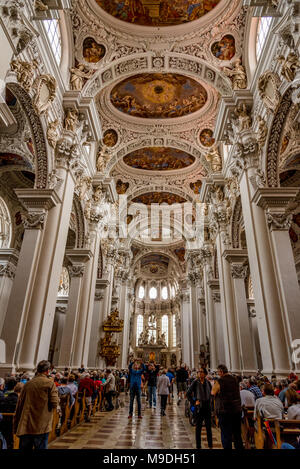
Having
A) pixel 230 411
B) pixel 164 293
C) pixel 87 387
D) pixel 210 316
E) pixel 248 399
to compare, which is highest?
pixel 164 293

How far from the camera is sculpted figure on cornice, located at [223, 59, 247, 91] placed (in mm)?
11292

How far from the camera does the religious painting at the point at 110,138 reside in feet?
56.9

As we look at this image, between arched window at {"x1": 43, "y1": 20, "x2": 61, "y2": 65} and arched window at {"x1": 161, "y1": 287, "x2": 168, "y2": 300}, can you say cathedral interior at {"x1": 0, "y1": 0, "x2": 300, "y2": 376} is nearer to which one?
arched window at {"x1": 43, "y1": 20, "x2": 61, "y2": 65}

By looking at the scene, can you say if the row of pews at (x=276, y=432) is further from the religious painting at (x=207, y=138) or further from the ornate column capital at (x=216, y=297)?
the religious painting at (x=207, y=138)

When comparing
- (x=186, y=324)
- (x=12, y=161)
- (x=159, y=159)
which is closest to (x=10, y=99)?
(x=12, y=161)

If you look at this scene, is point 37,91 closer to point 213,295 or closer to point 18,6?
Answer: point 18,6

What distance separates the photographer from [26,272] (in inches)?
329

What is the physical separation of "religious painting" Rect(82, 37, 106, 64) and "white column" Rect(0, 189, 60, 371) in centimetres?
662

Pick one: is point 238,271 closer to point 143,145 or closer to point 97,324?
point 97,324

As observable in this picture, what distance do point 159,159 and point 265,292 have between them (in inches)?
614

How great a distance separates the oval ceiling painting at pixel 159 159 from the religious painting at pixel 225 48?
8634 mm

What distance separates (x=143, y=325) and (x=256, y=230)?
35.1 m
